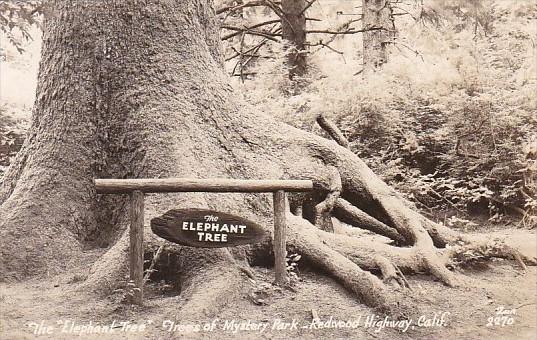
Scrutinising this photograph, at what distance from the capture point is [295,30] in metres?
12.4

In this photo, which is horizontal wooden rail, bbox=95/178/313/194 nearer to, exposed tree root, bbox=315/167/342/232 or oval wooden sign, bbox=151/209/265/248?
oval wooden sign, bbox=151/209/265/248

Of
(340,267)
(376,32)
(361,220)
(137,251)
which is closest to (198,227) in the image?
(137,251)

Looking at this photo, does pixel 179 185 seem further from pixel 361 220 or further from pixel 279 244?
pixel 361 220

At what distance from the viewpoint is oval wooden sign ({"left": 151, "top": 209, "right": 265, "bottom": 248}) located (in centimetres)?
484

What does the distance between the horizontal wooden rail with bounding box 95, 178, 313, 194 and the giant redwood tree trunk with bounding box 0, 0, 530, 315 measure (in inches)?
24.9

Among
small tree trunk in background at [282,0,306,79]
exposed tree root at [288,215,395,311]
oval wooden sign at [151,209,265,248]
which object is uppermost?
small tree trunk in background at [282,0,306,79]

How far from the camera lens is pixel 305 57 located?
1263cm

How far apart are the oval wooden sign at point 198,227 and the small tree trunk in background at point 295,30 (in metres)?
7.84

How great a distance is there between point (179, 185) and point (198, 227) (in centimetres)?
37

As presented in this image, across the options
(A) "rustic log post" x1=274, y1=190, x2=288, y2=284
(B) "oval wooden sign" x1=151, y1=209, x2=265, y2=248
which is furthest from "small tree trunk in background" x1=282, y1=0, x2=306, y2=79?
(B) "oval wooden sign" x1=151, y1=209, x2=265, y2=248

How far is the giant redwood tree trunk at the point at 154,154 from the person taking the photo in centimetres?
568

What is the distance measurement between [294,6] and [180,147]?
24.1 feet

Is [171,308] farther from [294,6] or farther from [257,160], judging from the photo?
[294,6]

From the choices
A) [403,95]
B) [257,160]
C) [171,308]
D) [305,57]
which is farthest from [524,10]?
[171,308]
